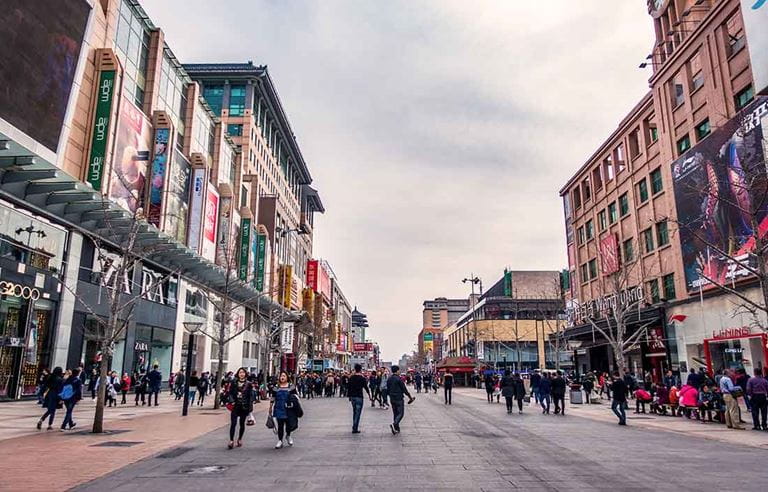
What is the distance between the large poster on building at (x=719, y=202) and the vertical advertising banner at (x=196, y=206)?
31582 mm

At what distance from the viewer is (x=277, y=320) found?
47.7m

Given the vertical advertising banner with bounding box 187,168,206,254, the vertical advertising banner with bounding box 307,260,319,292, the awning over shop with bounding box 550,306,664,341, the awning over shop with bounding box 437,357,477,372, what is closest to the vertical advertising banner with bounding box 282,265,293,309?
the awning over shop with bounding box 437,357,477,372

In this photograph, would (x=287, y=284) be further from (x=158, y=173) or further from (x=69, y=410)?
(x=69, y=410)

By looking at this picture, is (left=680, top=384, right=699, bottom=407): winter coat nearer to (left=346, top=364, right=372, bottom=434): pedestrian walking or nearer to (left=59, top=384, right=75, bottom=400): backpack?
(left=346, top=364, right=372, bottom=434): pedestrian walking

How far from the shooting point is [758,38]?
79.8ft

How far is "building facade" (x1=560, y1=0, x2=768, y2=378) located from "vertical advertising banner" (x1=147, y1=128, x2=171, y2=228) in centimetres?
2857

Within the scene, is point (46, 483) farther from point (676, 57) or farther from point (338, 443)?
point (676, 57)

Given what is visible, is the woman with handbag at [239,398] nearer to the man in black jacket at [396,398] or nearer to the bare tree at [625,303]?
the man in black jacket at [396,398]

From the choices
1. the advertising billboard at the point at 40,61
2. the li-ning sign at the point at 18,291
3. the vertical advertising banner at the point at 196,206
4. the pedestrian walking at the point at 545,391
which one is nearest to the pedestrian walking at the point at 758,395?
the pedestrian walking at the point at 545,391

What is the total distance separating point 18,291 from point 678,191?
115ft

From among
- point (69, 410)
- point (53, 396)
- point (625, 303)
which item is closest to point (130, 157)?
point (53, 396)

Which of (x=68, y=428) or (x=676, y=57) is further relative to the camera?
(x=676, y=57)

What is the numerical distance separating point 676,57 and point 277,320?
35.8 meters

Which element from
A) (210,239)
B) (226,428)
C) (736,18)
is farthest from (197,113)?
(736,18)
